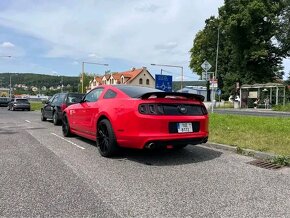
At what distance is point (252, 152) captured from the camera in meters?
7.66

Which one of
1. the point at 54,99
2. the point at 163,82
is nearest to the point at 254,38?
the point at 163,82

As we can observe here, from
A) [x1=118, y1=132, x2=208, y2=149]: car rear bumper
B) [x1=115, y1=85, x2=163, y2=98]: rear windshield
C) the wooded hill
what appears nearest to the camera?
[x1=118, y1=132, x2=208, y2=149]: car rear bumper

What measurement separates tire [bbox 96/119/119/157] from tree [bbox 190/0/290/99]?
39.3m

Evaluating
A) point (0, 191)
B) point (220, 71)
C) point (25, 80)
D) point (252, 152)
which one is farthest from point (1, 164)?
point (25, 80)

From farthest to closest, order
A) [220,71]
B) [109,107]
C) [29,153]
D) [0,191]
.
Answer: [220,71] → [29,153] → [109,107] → [0,191]

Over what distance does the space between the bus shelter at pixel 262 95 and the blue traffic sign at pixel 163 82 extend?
80.2 ft

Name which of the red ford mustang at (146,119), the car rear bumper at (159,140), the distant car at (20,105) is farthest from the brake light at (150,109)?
the distant car at (20,105)

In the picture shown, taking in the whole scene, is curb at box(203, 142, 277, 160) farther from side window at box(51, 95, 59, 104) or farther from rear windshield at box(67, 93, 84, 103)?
side window at box(51, 95, 59, 104)

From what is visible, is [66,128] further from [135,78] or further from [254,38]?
[135,78]

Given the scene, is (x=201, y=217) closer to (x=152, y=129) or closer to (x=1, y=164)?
(x=152, y=129)

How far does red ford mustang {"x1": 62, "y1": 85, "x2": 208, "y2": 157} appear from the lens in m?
6.58

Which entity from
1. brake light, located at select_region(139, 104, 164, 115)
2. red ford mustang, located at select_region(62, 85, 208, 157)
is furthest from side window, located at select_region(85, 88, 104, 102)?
brake light, located at select_region(139, 104, 164, 115)

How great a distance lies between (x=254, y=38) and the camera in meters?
44.8

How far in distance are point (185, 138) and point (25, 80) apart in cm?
12185
